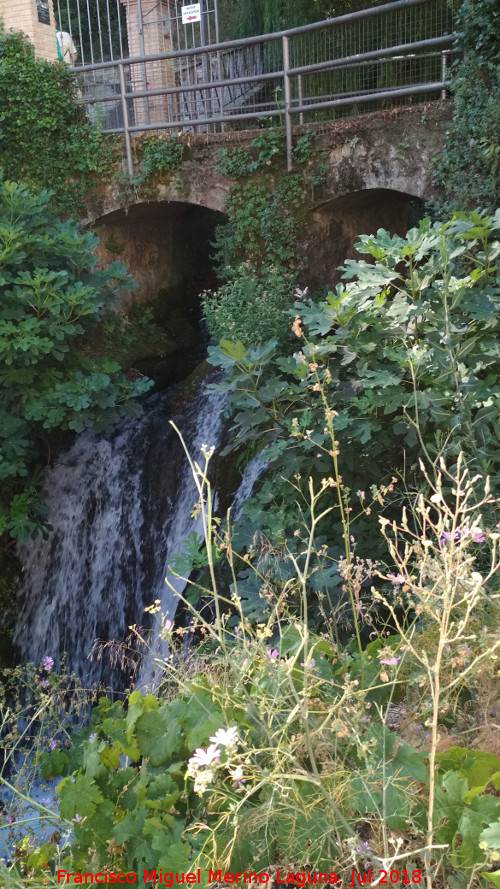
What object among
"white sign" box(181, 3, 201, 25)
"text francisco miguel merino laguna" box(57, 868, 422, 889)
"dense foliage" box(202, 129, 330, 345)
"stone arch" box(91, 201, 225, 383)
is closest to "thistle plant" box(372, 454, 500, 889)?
"text francisco miguel merino laguna" box(57, 868, 422, 889)

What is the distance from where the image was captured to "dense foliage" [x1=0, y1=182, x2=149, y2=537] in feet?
20.6

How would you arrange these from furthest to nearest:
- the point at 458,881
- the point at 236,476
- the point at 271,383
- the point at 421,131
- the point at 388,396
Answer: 1. the point at 421,131
2. the point at 236,476
3. the point at 271,383
4. the point at 388,396
5. the point at 458,881

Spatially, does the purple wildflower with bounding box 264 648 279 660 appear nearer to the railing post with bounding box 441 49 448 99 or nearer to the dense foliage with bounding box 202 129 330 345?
the dense foliage with bounding box 202 129 330 345

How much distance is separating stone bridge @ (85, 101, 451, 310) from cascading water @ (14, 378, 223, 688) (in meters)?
2.30

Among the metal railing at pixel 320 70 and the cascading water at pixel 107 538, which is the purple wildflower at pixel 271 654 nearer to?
the cascading water at pixel 107 538

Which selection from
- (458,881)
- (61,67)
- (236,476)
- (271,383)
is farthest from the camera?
(61,67)

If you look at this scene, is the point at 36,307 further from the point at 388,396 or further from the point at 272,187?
the point at 388,396

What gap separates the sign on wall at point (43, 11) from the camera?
31.2 ft

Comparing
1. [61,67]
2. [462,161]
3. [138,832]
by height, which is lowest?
[138,832]

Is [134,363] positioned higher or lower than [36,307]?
lower

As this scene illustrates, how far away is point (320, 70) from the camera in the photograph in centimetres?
693

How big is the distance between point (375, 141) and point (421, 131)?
1.58 ft

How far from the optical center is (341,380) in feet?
12.1

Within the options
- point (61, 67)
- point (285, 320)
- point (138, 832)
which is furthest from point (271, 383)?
point (61, 67)
